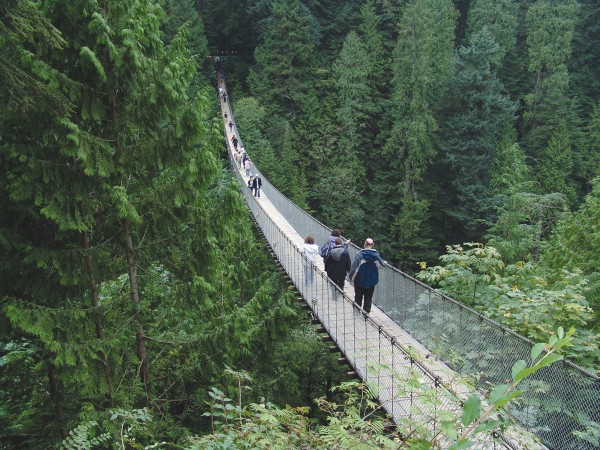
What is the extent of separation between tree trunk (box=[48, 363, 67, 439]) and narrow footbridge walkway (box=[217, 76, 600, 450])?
9.52ft

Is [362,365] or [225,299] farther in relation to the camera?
[225,299]

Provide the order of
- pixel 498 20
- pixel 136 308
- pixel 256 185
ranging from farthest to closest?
pixel 498 20, pixel 256 185, pixel 136 308

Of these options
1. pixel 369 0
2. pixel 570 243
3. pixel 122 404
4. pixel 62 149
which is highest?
pixel 369 0

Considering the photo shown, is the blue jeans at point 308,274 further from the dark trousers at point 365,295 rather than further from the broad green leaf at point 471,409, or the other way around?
the broad green leaf at point 471,409

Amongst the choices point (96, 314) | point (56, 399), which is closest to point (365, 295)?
point (96, 314)

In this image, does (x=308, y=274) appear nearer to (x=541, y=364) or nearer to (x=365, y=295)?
(x=365, y=295)

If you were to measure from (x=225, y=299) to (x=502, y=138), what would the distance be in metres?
23.2

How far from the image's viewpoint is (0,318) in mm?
4363

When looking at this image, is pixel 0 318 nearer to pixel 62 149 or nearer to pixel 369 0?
pixel 62 149

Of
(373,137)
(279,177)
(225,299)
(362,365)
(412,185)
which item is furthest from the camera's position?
(373,137)

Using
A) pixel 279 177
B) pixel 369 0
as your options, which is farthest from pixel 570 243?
pixel 369 0

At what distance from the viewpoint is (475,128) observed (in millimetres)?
26141

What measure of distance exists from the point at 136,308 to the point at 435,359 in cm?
312

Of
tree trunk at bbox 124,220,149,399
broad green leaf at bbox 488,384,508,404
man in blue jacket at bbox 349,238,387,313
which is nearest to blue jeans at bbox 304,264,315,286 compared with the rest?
man in blue jacket at bbox 349,238,387,313
